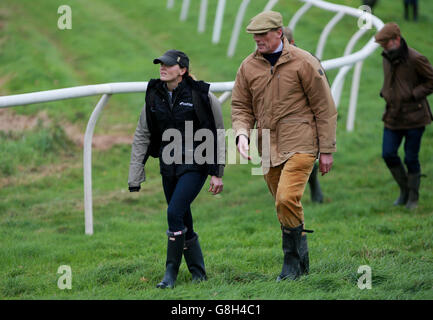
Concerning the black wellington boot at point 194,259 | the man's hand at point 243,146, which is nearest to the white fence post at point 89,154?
the black wellington boot at point 194,259

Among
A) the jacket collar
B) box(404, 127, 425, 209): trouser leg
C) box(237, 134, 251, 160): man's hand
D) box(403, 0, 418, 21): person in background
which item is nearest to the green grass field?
box(404, 127, 425, 209): trouser leg

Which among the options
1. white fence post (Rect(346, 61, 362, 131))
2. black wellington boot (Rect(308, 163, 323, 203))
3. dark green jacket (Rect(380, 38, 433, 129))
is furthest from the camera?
white fence post (Rect(346, 61, 362, 131))

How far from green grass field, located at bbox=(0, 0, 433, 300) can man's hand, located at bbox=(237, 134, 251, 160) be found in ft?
2.98

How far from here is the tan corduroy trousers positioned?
15.4ft

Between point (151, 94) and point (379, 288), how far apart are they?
82.9 inches

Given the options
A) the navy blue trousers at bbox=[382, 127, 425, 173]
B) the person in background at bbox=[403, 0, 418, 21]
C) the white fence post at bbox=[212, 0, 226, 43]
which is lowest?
the navy blue trousers at bbox=[382, 127, 425, 173]

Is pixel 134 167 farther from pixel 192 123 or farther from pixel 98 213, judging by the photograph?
pixel 98 213

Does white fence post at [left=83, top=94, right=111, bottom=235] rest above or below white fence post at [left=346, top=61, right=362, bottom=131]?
below

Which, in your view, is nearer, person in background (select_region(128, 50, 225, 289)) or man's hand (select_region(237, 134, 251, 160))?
man's hand (select_region(237, 134, 251, 160))

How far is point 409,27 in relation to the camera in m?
16.2

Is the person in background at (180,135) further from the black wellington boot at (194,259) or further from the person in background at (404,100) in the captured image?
the person in background at (404,100)

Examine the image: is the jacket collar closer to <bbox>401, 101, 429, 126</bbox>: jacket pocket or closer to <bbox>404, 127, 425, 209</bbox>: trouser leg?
<bbox>401, 101, 429, 126</bbox>: jacket pocket

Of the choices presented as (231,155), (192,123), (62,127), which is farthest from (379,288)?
(62,127)

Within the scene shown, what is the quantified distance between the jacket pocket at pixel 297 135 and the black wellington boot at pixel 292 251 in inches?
23.0
